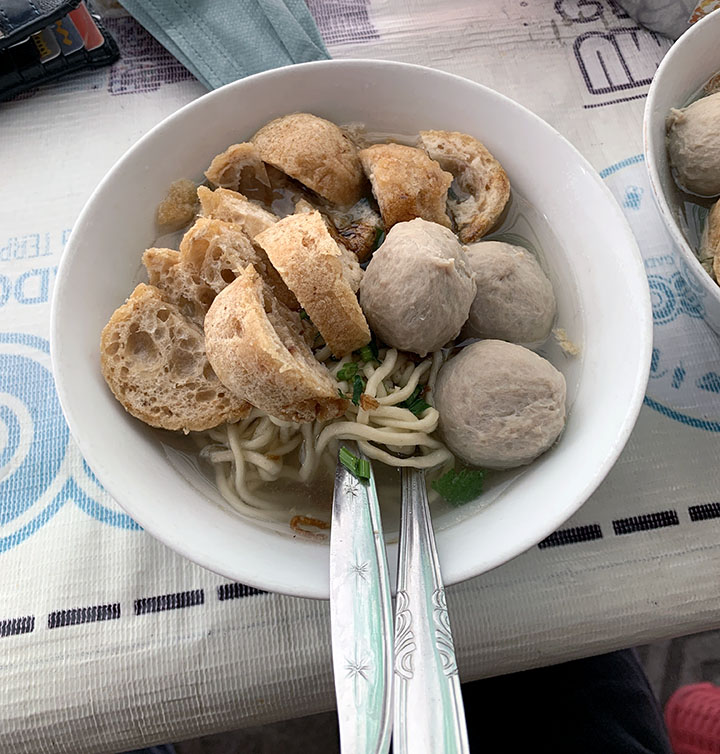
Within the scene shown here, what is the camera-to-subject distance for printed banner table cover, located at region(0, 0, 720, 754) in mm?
926

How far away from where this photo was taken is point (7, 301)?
1170 mm

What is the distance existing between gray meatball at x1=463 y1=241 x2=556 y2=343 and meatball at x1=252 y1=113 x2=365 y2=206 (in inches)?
9.6

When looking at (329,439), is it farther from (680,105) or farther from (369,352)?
(680,105)

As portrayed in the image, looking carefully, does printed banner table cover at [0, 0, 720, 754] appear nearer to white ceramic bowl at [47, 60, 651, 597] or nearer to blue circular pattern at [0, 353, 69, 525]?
blue circular pattern at [0, 353, 69, 525]

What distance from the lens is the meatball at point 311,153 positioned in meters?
1.04

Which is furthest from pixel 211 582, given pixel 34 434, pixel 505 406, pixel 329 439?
pixel 505 406

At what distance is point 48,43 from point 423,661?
133 centimetres

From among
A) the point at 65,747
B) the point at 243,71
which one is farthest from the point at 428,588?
the point at 243,71

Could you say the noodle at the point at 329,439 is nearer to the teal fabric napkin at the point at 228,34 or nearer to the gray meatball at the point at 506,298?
the gray meatball at the point at 506,298

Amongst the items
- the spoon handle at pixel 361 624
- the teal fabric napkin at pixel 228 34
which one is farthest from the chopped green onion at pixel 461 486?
the teal fabric napkin at pixel 228 34

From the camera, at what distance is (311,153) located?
1.04 m

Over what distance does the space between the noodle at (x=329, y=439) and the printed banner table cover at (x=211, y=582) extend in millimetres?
149

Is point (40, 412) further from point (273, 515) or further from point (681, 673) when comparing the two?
point (681, 673)

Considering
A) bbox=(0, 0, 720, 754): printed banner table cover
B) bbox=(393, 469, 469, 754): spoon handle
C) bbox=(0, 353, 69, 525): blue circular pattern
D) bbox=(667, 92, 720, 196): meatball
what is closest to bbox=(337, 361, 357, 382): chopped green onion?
bbox=(393, 469, 469, 754): spoon handle
